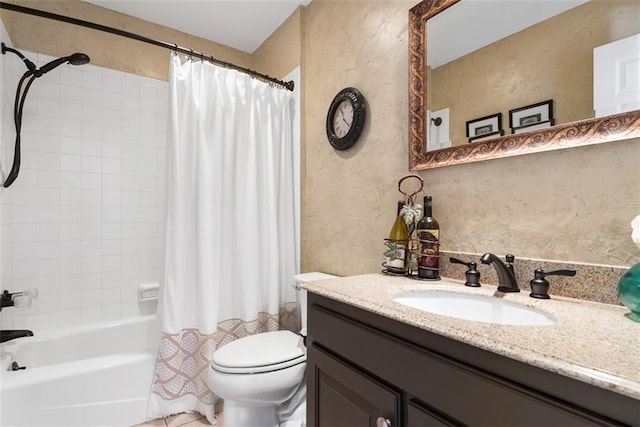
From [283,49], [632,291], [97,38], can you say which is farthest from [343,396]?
[97,38]

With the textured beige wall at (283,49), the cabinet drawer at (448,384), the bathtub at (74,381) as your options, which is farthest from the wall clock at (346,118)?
the bathtub at (74,381)

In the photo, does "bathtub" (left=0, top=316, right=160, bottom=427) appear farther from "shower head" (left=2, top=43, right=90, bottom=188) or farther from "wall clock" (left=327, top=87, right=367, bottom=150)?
"wall clock" (left=327, top=87, right=367, bottom=150)

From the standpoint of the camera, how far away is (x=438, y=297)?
1.05 meters

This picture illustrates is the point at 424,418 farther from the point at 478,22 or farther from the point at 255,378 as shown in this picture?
the point at 478,22

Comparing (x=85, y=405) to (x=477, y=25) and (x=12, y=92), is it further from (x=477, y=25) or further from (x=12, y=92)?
(x=477, y=25)

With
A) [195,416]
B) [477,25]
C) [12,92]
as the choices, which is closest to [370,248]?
[477,25]

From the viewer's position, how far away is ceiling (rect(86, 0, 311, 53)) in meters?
2.09


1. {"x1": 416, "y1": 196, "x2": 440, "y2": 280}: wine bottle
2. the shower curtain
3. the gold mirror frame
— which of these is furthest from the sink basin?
the shower curtain

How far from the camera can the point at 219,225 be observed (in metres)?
1.83

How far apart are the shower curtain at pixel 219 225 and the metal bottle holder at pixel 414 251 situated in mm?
912

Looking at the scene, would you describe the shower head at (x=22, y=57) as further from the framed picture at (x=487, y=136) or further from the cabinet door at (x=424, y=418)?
the cabinet door at (x=424, y=418)

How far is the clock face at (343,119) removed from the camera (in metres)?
1.71

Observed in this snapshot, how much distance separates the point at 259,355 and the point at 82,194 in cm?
165

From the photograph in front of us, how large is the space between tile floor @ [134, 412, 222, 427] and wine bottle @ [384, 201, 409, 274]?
4.26ft
